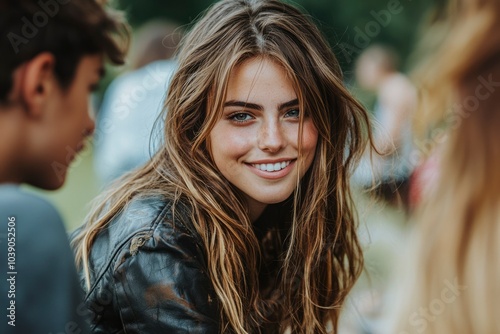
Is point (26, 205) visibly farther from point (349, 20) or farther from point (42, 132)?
point (349, 20)

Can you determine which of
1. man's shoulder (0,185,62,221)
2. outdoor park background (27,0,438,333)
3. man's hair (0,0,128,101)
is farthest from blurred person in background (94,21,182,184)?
man's shoulder (0,185,62,221)

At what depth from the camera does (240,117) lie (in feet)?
5.84

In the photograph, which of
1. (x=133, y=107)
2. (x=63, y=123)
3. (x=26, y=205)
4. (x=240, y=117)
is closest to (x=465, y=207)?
(x=133, y=107)

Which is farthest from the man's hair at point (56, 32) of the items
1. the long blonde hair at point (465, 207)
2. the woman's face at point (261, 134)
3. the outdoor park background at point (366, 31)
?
the long blonde hair at point (465, 207)

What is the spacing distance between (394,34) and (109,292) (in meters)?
2.34

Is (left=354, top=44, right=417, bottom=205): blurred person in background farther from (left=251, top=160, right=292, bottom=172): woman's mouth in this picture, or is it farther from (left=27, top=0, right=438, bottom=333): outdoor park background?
(left=251, top=160, right=292, bottom=172): woman's mouth

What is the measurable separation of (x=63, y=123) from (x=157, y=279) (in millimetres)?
645

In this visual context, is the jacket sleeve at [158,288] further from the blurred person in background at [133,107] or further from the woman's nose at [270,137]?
the blurred person in background at [133,107]

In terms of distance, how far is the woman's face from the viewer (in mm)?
1755

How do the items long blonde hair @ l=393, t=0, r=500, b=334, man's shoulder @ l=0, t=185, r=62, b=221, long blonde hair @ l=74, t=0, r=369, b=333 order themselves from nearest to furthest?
1. man's shoulder @ l=0, t=185, r=62, b=221
2. long blonde hair @ l=74, t=0, r=369, b=333
3. long blonde hair @ l=393, t=0, r=500, b=334

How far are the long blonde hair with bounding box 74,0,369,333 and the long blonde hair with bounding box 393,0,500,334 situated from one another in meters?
1.01

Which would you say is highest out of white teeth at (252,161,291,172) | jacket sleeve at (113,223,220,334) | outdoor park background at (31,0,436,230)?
outdoor park background at (31,0,436,230)

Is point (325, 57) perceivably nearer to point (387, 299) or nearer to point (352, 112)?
point (352, 112)

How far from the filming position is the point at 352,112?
1.92 meters
